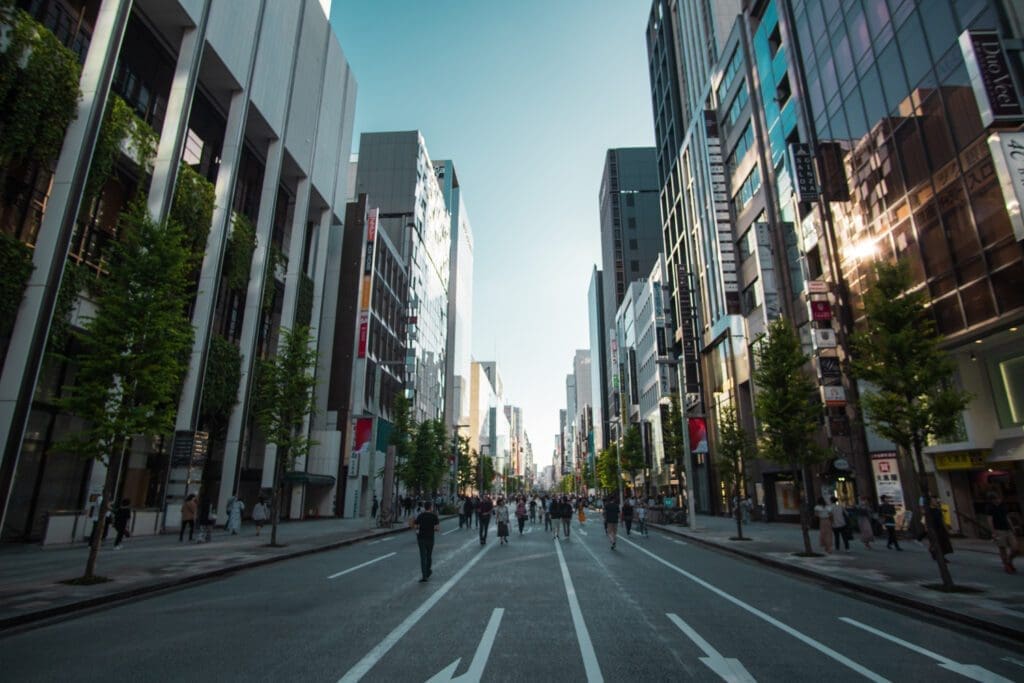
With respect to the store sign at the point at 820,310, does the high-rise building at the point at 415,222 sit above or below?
above

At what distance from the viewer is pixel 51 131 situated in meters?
18.6

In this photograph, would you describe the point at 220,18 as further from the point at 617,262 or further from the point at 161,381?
the point at 617,262

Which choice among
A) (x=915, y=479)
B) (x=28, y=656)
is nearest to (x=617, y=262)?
(x=915, y=479)

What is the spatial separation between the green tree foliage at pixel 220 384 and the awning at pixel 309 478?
20.1 ft

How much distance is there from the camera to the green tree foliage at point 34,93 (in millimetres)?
17578

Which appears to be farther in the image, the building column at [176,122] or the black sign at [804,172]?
the black sign at [804,172]

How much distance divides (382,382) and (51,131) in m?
38.6

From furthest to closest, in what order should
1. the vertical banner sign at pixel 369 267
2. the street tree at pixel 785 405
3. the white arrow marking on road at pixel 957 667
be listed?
the vertical banner sign at pixel 369 267, the street tree at pixel 785 405, the white arrow marking on road at pixel 957 667

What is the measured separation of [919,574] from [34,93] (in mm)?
29763

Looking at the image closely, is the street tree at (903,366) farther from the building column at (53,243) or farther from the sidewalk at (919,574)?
the building column at (53,243)

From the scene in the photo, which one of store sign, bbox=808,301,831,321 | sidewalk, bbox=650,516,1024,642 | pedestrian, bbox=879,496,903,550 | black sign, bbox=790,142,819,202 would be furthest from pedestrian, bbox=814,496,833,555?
black sign, bbox=790,142,819,202

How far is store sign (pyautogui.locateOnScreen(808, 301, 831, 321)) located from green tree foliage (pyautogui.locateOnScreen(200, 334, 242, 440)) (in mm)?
31168

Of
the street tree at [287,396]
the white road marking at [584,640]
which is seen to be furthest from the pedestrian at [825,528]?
the street tree at [287,396]

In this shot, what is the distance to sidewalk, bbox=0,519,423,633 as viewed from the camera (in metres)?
9.25
